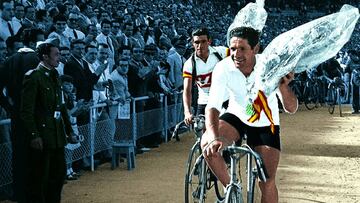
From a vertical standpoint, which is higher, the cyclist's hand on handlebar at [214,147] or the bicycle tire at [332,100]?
the cyclist's hand on handlebar at [214,147]

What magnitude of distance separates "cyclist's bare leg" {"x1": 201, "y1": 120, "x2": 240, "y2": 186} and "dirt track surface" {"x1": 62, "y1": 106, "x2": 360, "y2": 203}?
3047mm

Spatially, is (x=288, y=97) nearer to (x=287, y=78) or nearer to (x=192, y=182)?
(x=287, y=78)

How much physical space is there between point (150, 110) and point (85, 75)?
3.25m

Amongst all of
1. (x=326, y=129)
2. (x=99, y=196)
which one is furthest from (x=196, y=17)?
(x=99, y=196)

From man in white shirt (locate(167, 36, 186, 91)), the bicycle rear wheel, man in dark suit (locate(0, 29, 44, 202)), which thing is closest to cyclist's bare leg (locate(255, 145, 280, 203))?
man in dark suit (locate(0, 29, 44, 202))

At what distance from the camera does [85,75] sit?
10.8m

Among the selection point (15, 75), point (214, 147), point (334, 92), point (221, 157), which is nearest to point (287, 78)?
point (214, 147)

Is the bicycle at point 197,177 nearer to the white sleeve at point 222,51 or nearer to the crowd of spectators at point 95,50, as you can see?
the white sleeve at point 222,51

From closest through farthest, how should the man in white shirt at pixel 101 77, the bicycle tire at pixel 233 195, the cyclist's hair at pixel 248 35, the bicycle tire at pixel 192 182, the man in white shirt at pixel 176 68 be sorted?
the bicycle tire at pixel 233 195, the cyclist's hair at pixel 248 35, the bicycle tire at pixel 192 182, the man in white shirt at pixel 101 77, the man in white shirt at pixel 176 68

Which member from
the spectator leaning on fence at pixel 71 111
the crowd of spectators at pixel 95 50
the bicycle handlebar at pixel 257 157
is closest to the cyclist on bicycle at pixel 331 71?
the crowd of spectators at pixel 95 50

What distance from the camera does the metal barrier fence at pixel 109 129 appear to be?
834 cm

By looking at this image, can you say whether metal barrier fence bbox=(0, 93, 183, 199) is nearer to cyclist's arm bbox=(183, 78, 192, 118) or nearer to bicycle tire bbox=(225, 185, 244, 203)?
cyclist's arm bbox=(183, 78, 192, 118)

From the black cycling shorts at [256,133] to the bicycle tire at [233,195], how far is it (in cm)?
76

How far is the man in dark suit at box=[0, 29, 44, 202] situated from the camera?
7977 mm
